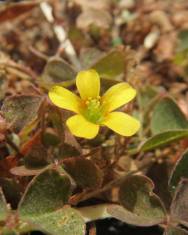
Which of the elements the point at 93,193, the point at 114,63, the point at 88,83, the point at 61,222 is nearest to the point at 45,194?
the point at 61,222

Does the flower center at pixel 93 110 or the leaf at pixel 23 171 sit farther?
the flower center at pixel 93 110

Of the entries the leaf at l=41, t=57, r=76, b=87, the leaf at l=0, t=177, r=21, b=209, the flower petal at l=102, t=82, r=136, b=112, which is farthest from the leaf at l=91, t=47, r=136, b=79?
the leaf at l=0, t=177, r=21, b=209

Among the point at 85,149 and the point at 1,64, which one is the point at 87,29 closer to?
the point at 1,64

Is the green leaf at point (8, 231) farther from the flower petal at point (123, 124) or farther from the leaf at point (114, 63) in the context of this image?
the leaf at point (114, 63)

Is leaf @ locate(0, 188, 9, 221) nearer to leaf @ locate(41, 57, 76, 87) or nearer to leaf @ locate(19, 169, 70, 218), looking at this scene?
leaf @ locate(19, 169, 70, 218)

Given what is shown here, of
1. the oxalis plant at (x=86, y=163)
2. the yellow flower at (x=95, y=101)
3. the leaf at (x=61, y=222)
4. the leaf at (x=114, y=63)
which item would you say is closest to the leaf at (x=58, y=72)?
the oxalis plant at (x=86, y=163)

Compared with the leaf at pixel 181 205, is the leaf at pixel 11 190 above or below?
above

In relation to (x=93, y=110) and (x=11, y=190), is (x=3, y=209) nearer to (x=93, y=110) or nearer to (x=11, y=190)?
(x=11, y=190)
